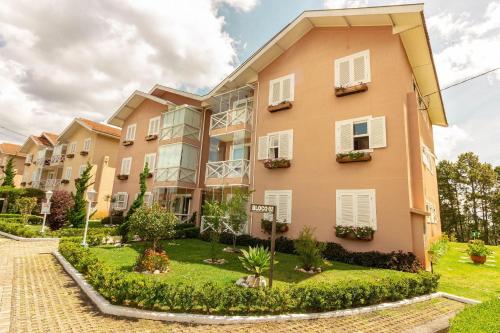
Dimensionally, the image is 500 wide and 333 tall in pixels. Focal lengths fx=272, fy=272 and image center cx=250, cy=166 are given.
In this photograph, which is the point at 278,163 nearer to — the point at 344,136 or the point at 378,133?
the point at 344,136

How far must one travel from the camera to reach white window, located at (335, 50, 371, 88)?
47.1 ft

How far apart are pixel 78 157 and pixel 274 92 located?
2885cm

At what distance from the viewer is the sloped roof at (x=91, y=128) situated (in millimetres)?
32656

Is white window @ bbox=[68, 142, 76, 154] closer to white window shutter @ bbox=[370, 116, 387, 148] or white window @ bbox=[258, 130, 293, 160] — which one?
white window @ bbox=[258, 130, 293, 160]

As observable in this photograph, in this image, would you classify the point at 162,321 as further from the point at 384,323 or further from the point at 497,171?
the point at 497,171

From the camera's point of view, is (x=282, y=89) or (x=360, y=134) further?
(x=282, y=89)

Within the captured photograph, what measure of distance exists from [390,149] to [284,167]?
5789mm

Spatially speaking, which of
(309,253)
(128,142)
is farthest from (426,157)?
(128,142)

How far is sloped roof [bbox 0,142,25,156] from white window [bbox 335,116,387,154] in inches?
2247

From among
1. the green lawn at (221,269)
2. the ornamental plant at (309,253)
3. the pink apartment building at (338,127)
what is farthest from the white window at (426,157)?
the ornamental plant at (309,253)

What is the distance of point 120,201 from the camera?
2733 cm

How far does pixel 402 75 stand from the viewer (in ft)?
43.7

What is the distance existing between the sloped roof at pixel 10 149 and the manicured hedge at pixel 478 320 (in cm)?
6262

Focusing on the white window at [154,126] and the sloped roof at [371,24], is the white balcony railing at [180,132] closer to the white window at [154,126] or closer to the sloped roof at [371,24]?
the white window at [154,126]
